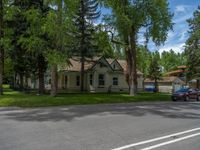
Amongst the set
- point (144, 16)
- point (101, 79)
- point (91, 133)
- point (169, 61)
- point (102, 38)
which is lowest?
point (91, 133)

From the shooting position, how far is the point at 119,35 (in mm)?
35594

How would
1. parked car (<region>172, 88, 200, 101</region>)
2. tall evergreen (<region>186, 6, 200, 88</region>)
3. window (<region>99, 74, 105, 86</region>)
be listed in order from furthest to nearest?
tall evergreen (<region>186, 6, 200, 88</region>) → window (<region>99, 74, 105, 86</region>) → parked car (<region>172, 88, 200, 101</region>)

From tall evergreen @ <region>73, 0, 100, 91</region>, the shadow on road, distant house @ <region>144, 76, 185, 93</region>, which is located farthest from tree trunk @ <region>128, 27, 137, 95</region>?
distant house @ <region>144, 76, 185, 93</region>

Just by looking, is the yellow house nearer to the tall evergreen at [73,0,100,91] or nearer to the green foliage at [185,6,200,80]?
the tall evergreen at [73,0,100,91]

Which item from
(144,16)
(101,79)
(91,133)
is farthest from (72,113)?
(101,79)

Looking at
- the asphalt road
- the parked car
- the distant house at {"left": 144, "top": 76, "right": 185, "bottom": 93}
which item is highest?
the distant house at {"left": 144, "top": 76, "right": 185, "bottom": 93}

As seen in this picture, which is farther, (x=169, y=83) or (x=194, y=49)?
(x=169, y=83)

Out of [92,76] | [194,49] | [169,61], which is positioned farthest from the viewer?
[169,61]

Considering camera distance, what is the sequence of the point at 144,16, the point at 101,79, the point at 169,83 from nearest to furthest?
the point at 144,16 → the point at 101,79 → the point at 169,83

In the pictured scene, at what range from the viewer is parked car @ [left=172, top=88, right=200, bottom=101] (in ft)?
115

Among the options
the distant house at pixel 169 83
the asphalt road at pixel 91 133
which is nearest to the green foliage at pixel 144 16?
the asphalt road at pixel 91 133

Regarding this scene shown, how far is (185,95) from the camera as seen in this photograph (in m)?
36.0

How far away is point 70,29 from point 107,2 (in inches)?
285

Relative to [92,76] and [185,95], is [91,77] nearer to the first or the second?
[92,76]
